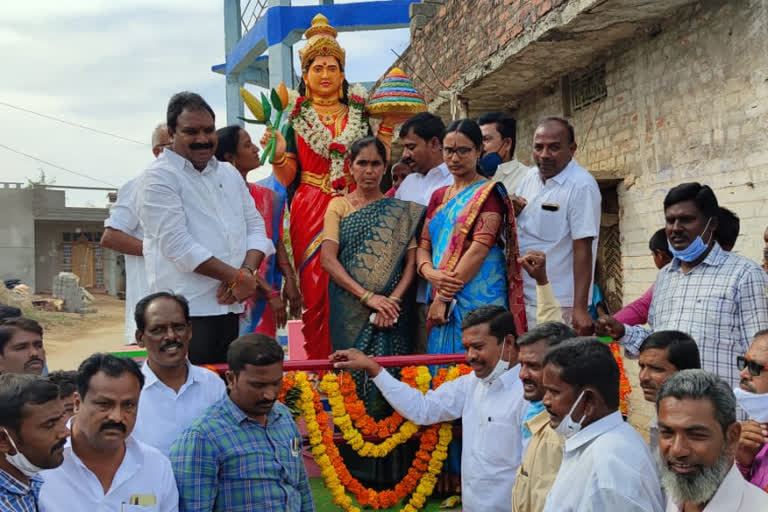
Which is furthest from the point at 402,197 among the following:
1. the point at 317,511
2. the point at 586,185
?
the point at 317,511

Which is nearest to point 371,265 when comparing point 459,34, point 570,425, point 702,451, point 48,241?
point 570,425

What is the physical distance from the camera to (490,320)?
3.52 metres

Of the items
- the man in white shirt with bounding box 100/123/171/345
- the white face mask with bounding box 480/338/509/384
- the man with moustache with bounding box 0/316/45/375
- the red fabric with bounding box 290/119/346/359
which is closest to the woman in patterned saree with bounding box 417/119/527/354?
A: the white face mask with bounding box 480/338/509/384

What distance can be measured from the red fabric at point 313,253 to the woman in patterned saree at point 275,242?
0.29 feet

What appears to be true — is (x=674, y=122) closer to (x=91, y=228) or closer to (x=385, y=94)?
(x=385, y=94)

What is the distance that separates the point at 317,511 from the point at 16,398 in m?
1.96

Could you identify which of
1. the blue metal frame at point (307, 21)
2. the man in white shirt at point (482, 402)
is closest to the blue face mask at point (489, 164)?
the man in white shirt at point (482, 402)

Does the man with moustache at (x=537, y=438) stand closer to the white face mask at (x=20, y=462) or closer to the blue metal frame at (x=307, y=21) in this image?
the white face mask at (x=20, y=462)

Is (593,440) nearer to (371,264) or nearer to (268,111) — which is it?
(371,264)

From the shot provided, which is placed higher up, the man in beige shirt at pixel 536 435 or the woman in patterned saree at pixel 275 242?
the woman in patterned saree at pixel 275 242

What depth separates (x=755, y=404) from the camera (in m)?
2.69

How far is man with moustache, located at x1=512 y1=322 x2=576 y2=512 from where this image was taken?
2885 mm

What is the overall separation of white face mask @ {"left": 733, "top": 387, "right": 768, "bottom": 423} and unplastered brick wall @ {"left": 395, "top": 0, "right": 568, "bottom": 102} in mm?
4489

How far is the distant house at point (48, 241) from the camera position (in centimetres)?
2912
